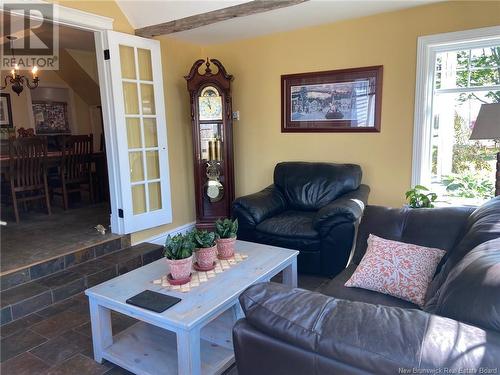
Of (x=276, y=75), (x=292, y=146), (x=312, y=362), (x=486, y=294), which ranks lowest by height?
(x=312, y=362)

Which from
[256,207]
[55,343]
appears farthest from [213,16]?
[55,343]

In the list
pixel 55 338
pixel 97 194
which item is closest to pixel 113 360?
pixel 55 338

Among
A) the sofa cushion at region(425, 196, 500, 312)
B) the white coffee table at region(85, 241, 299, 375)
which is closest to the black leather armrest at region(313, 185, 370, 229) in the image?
the white coffee table at region(85, 241, 299, 375)

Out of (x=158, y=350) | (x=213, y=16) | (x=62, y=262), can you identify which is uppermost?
(x=213, y=16)

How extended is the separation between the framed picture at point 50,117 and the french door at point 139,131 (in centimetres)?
376

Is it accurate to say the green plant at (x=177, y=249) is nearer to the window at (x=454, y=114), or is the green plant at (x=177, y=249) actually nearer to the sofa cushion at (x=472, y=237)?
the sofa cushion at (x=472, y=237)

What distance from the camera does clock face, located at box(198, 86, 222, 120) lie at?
4004 millimetres

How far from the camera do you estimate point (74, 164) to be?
16.1 ft

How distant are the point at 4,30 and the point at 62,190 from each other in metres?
2.01

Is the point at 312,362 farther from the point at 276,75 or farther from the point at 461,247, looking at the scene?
the point at 276,75

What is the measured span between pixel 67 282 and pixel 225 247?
146cm

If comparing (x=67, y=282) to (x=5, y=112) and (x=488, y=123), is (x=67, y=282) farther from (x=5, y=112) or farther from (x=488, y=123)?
(x=5, y=112)

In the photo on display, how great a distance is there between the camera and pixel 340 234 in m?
2.93

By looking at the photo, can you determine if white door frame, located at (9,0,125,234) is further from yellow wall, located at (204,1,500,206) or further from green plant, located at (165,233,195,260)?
green plant, located at (165,233,195,260)
